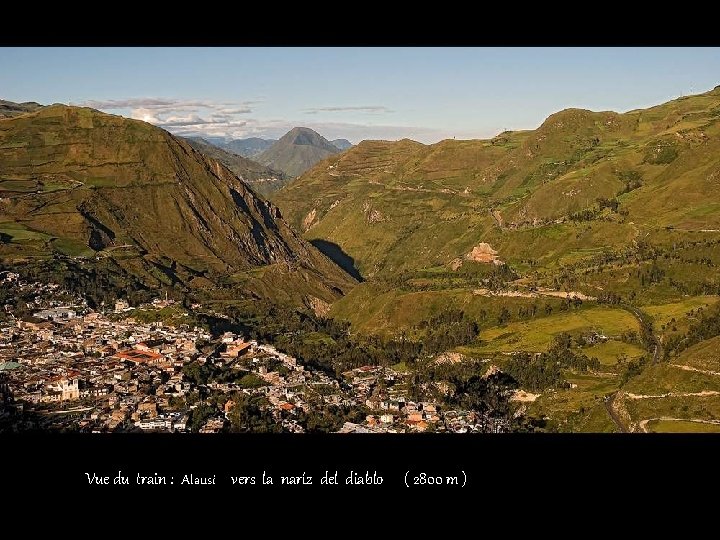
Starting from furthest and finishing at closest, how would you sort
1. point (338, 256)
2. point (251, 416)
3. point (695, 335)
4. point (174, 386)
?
1. point (338, 256)
2. point (695, 335)
3. point (174, 386)
4. point (251, 416)

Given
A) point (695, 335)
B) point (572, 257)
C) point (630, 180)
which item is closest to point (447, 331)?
point (572, 257)

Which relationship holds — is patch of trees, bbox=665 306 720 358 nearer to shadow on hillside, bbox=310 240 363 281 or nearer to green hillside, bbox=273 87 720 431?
green hillside, bbox=273 87 720 431

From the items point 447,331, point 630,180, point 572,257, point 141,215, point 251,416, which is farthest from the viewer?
point 141,215

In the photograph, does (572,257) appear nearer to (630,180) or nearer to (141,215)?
(630,180)

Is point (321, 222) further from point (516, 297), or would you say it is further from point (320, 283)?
point (516, 297)

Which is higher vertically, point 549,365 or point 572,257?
point 572,257

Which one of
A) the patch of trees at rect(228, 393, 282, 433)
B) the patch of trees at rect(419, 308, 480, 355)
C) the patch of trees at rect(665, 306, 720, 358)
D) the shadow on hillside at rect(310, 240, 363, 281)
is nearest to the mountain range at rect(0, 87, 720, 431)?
the patch of trees at rect(665, 306, 720, 358)

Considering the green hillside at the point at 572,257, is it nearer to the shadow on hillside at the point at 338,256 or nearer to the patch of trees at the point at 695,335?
the patch of trees at the point at 695,335
